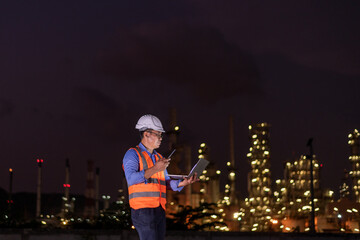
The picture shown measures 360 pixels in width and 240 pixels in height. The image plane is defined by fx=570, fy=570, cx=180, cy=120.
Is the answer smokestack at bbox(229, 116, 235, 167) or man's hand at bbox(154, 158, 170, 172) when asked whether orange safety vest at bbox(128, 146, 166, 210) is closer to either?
man's hand at bbox(154, 158, 170, 172)

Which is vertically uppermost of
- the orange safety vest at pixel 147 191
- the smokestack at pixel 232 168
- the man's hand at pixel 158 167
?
the smokestack at pixel 232 168

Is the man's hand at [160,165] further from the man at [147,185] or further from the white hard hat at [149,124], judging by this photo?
the white hard hat at [149,124]

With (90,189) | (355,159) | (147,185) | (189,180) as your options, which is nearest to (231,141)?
(355,159)

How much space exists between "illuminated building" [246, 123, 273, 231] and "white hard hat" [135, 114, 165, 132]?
88596 millimetres

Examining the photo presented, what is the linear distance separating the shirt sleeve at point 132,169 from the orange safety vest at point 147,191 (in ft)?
0.21

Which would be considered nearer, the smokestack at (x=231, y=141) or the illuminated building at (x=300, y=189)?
the illuminated building at (x=300, y=189)

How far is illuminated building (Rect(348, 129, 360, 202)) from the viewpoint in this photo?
85.2m

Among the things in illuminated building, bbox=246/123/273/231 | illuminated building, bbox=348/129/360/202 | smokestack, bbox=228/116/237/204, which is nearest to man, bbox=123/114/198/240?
illuminated building, bbox=348/129/360/202

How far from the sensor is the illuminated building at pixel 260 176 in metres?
94.6

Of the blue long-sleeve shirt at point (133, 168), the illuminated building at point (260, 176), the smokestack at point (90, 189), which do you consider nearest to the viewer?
the blue long-sleeve shirt at point (133, 168)

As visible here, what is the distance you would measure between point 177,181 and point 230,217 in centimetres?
8894

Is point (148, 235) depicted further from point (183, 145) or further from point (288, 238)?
point (183, 145)

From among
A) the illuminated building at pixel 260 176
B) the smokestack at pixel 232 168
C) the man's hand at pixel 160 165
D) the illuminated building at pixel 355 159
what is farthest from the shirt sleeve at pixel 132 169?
the smokestack at pixel 232 168

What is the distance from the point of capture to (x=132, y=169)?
5.84 metres
